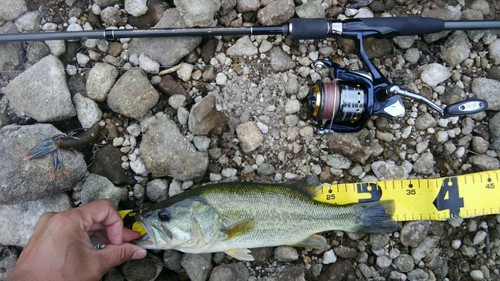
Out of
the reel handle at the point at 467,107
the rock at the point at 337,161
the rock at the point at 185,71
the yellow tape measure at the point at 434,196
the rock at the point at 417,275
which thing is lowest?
the rock at the point at 417,275

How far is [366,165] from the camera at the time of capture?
14.5 feet

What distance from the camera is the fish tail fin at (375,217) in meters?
4.05

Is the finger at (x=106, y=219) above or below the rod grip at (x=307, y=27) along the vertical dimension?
below

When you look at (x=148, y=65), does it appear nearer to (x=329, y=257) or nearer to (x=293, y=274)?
(x=293, y=274)

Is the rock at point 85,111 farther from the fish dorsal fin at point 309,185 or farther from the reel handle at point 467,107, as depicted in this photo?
the reel handle at point 467,107

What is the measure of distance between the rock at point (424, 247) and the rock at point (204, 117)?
227cm

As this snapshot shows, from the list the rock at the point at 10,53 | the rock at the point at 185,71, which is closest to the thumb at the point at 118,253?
the rock at the point at 185,71

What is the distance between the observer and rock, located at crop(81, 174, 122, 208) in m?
4.12

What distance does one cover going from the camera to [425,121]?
4.46 meters

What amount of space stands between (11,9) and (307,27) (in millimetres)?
2901

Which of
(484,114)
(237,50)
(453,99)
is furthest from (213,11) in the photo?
(484,114)

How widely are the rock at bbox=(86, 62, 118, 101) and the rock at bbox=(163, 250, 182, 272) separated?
5.31 ft

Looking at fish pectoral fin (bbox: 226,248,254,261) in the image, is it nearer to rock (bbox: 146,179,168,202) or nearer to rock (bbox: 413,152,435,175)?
rock (bbox: 146,179,168,202)

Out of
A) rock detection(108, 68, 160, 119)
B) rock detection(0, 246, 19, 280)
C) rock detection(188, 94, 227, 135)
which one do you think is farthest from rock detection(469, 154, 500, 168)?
rock detection(0, 246, 19, 280)
